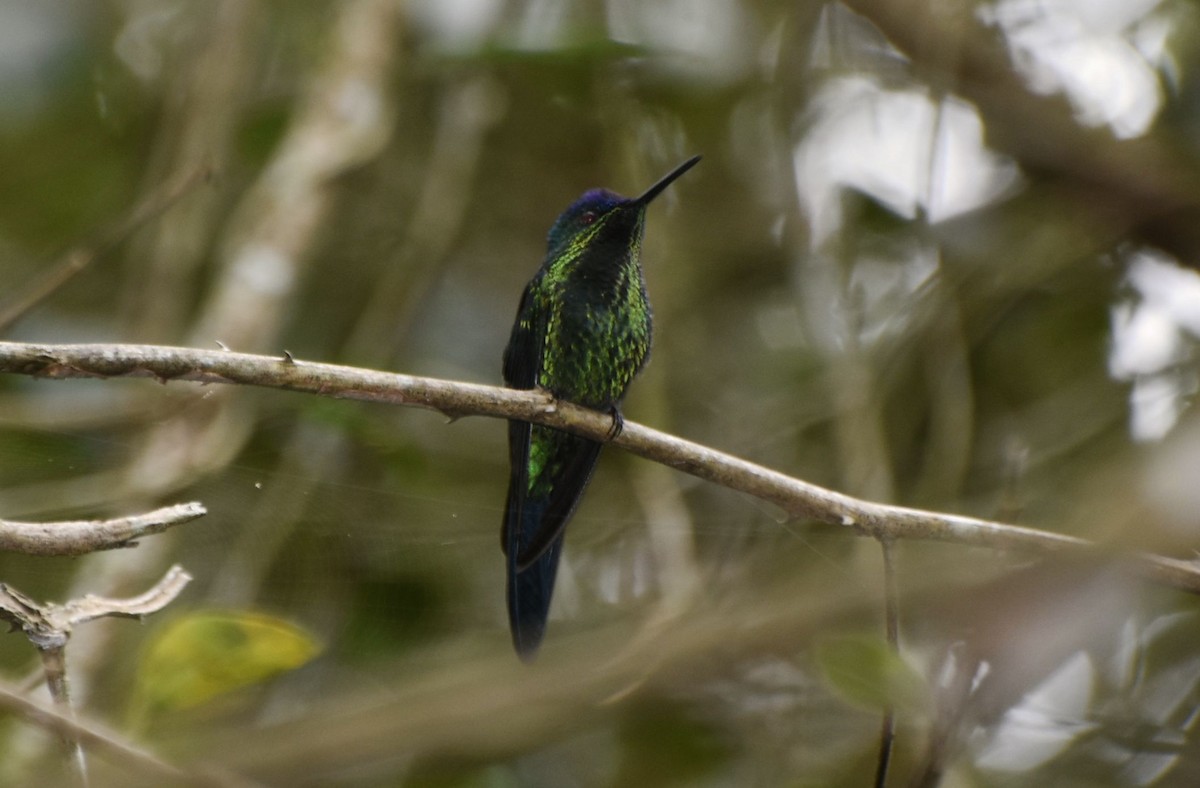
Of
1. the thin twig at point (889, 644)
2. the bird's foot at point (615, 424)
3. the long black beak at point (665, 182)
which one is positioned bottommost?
the thin twig at point (889, 644)

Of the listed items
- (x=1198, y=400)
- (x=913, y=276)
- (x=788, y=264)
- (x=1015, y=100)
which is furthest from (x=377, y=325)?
(x=1198, y=400)

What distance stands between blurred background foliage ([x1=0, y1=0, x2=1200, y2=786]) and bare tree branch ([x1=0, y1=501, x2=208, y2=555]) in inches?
28.1

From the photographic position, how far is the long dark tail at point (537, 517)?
2.46 meters

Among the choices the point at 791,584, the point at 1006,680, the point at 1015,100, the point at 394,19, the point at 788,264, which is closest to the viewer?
the point at 1006,680

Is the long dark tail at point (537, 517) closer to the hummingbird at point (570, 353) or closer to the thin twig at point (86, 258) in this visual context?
the hummingbird at point (570, 353)

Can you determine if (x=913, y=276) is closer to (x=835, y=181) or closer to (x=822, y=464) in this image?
(x=835, y=181)

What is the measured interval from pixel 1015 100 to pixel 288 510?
253 cm

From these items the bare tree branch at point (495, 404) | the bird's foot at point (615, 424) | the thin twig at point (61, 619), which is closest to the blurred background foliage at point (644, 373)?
the bare tree branch at point (495, 404)

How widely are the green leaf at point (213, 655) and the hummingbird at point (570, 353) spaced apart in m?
0.79

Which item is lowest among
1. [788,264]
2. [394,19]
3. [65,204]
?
[788,264]

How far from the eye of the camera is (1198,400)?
2.83 metres

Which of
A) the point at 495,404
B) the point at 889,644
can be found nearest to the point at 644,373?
the point at 495,404

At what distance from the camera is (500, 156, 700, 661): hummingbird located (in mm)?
2586

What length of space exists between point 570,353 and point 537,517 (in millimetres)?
402
